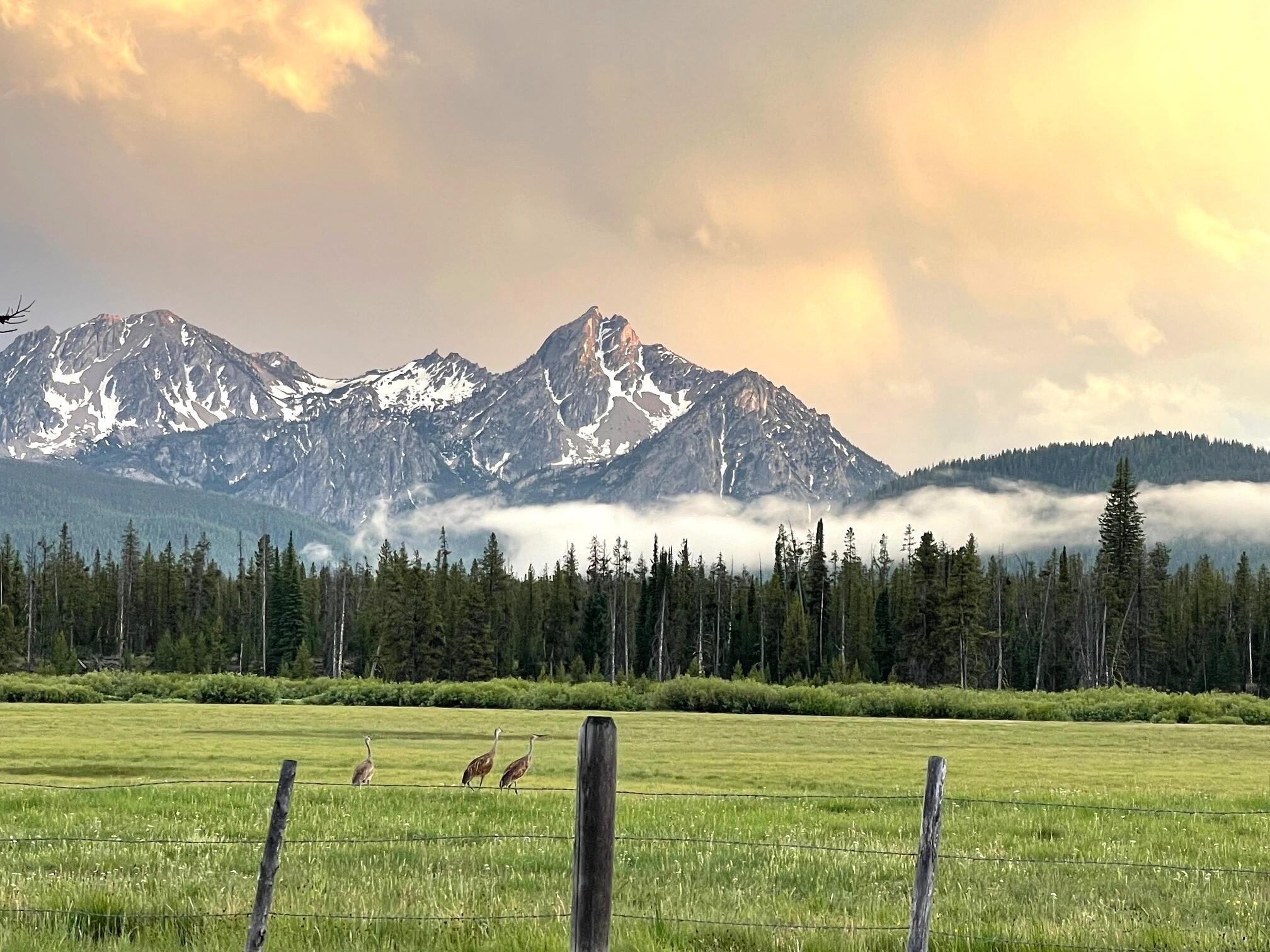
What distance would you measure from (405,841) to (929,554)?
125722 mm

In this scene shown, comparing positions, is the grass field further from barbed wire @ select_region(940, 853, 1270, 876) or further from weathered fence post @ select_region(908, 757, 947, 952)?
weathered fence post @ select_region(908, 757, 947, 952)

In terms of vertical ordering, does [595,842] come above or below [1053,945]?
above

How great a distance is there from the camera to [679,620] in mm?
159625

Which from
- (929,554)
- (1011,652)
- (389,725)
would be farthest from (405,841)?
(1011,652)

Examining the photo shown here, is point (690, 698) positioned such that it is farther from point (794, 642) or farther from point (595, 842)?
point (595, 842)

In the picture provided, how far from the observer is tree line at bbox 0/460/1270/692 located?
135875 millimetres

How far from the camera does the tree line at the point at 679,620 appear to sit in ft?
446

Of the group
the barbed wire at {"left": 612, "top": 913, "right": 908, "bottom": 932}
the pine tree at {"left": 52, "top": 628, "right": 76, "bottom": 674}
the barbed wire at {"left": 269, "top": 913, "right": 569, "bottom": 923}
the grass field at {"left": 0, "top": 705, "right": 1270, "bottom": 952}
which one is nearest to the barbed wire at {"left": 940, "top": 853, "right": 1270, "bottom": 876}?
the grass field at {"left": 0, "top": 705, "right": 1270, "bottom": 952}

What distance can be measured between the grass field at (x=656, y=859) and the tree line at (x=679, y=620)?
93755mm

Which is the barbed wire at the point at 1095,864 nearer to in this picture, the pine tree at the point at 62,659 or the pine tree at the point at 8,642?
the pine tree at the point at 62,659

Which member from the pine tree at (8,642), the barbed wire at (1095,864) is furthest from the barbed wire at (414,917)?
the pine tree at (8,642)

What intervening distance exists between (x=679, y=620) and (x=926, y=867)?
152 m

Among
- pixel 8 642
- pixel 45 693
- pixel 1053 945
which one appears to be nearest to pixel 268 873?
pixel 1053 945

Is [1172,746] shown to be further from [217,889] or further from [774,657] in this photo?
[774,657]
